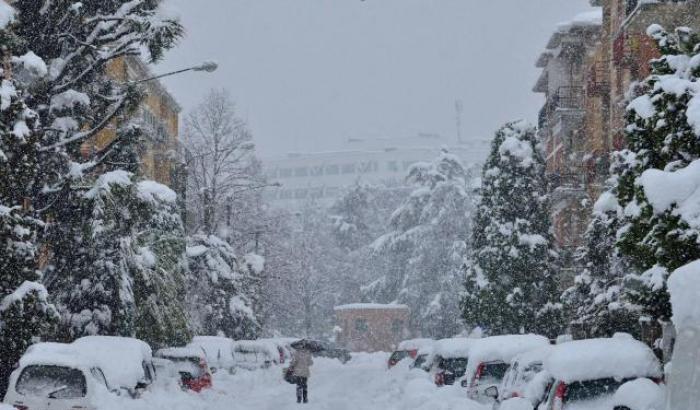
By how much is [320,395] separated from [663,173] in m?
20.5

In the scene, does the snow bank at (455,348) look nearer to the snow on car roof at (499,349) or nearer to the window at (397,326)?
the snow on car roof at (499,349)

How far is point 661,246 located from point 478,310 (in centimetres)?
2974

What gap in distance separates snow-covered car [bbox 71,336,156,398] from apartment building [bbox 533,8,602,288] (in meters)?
27.4

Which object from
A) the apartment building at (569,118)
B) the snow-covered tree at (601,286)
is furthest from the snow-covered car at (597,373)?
the apartment building at (569,118)

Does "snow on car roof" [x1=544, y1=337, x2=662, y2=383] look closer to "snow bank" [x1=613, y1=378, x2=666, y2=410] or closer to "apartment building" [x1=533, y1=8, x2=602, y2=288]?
"snow bank" [x1=613, y1=378, x2=666, y2=410]

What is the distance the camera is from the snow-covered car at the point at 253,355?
4375 centimetres

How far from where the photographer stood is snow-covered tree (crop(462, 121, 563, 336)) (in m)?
43.6

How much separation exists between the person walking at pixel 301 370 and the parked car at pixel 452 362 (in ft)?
9.68

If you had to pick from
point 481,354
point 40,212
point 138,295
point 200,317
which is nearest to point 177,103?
point 200,317

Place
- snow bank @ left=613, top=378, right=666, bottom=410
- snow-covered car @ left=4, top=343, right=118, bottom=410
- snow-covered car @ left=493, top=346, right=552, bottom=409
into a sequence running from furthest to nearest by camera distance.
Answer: snow-covered car @ left=493, top=346, right=552, bottom=409
snow-covered car @ left=4, top=343, right=118, bottom=410
snow bank @ left=613, top=378, right=666, bottom=410

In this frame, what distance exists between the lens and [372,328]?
→ 8475 cm

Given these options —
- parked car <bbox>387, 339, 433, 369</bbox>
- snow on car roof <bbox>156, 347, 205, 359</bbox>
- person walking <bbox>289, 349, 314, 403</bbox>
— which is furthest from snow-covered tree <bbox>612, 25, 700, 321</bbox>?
parked car <bbox>387, 339, 433, 369</bbox>

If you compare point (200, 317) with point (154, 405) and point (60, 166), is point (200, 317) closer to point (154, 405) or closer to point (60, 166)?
point (60, 166)

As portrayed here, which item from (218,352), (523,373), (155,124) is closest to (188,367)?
(218,352)
